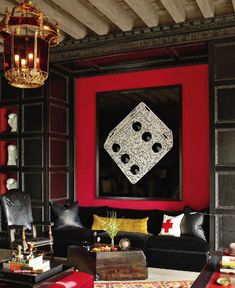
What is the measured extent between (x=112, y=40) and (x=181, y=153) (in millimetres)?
1963

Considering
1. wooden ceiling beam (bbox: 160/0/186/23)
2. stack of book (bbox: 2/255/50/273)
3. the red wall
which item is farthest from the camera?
the red wall

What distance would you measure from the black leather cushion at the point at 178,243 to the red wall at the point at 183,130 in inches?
32.8

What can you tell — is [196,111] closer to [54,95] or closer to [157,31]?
[157,31]

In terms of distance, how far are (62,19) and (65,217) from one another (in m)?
2.93

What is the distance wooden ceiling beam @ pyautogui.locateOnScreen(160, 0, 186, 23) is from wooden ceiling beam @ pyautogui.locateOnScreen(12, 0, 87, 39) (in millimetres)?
1255

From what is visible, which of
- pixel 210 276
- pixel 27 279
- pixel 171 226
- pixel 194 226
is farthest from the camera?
pixel 171 226

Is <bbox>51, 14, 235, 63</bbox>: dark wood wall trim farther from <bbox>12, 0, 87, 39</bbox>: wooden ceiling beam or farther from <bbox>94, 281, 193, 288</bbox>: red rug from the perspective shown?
<bbox>94, 281, 193, 288</bbox>: red rug

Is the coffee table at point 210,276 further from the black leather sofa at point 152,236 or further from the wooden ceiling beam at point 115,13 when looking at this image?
the wooden ceiling beam at point 115,13

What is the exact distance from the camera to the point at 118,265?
4.66 m

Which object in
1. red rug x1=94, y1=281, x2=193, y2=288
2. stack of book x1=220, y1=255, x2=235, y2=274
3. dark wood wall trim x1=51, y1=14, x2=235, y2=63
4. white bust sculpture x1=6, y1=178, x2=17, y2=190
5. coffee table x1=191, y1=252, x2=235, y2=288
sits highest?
dark wood wall trim x1=51, y1=14, x2=235, y2=63

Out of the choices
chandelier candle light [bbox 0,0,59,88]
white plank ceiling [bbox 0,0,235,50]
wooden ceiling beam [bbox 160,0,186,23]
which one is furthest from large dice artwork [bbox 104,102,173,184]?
chandelier candle light [bbox 0,0,59,88]

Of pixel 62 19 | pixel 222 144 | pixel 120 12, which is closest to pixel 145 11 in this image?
pixel 120 12

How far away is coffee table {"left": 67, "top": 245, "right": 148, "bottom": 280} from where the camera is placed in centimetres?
463

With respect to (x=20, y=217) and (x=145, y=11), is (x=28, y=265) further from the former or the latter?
(x=145, y=11)
